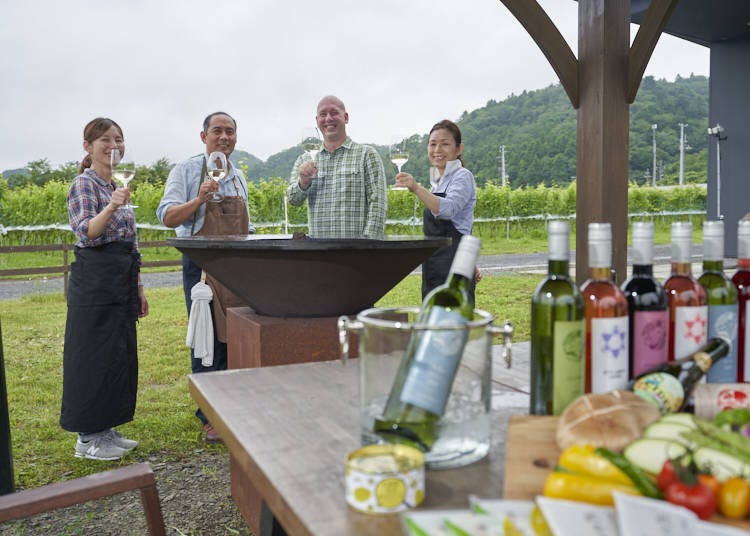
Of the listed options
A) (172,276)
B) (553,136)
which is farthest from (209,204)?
(553,136)

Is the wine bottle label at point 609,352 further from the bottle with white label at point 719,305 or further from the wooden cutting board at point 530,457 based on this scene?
the bottle with white label at point 719,305

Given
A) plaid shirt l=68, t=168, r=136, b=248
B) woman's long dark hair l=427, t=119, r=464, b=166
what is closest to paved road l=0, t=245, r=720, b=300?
woman's long dark hair l=427, t=119, r=464, b=166

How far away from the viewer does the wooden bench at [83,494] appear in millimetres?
1040

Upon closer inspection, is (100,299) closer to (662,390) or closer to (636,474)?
(662,390)

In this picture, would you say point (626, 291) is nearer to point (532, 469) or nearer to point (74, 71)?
point (532, 469)

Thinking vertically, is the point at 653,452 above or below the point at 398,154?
below

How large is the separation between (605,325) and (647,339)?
0.10m

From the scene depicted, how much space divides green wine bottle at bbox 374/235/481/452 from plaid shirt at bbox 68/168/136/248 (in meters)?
2.14

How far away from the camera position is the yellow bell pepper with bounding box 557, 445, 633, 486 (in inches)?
23.5

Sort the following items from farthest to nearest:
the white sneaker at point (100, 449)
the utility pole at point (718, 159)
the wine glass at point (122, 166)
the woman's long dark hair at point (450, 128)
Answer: the utility pole at point (718, 159) < the woman's long dark hair at point (450, 128) < the white sneaker at point (100, 449) < the wine glass at point (122, 166)

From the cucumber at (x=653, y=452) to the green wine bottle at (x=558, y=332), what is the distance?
0.63 feet

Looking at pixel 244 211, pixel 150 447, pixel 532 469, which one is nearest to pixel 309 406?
pixel 532 469

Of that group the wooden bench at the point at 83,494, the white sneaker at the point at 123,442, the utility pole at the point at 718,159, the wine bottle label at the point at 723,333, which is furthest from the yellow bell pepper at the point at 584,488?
the utility pole at the point at 718,159

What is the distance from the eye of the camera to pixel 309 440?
2.98 ft
